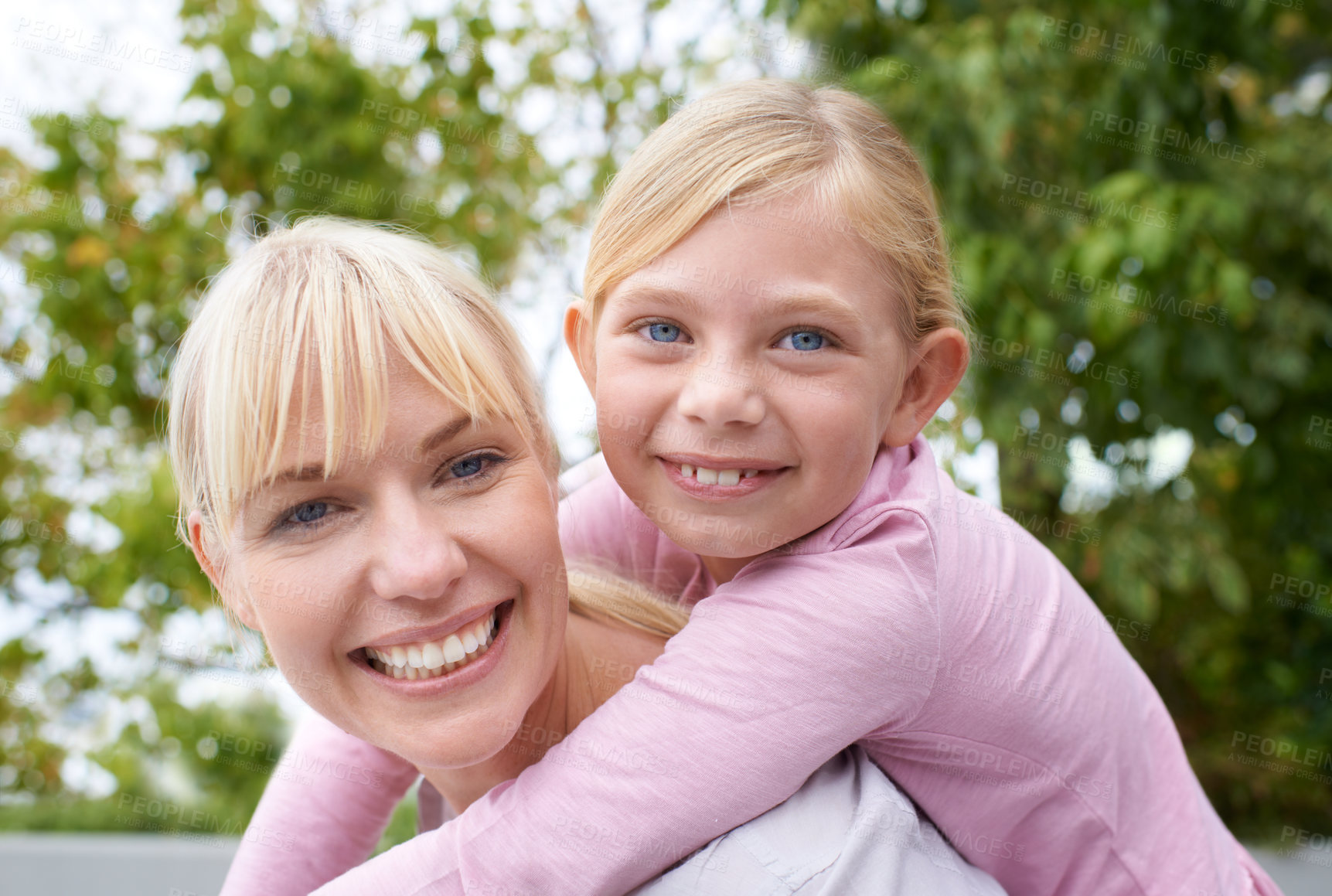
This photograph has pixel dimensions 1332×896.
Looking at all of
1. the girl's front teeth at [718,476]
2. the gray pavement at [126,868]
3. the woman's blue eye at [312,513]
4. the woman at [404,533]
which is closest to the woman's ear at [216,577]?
the woman at [404,533]

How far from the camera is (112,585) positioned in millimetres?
5293

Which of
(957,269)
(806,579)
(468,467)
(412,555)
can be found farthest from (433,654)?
(957,269)

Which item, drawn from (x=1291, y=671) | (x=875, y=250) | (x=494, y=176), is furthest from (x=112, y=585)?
(x=1291, y=671)

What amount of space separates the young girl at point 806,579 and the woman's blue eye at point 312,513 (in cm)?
41

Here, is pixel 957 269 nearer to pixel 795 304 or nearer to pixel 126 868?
pixel 795 304

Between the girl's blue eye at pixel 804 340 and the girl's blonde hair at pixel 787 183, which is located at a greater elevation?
the girl's blonde hair at pixel 787 183

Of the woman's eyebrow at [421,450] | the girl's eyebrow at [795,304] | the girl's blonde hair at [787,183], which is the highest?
the girl's blonde hair at [787,183]

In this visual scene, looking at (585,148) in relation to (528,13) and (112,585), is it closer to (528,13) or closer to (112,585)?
(528,13)

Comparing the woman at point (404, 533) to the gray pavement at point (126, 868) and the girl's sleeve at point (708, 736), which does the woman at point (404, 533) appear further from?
the gray pavement at point (126, 868)

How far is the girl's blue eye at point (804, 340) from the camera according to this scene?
1.59 meters

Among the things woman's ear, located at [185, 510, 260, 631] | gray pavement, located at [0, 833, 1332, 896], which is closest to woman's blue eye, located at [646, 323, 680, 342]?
woman's ear, located at [185, 510, 260, 631]

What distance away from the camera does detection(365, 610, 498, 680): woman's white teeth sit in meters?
1.56

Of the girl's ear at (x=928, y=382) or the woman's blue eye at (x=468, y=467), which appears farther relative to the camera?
the girl's ear at (x=928, y=382)

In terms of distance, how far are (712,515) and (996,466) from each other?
108 inches
